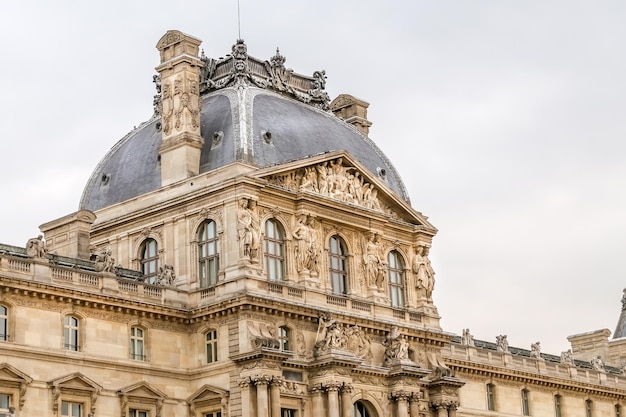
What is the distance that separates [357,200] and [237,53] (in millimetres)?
10880

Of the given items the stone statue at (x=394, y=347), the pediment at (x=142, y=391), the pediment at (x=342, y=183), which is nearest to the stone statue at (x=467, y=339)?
the pediment at (x=342, y=183)

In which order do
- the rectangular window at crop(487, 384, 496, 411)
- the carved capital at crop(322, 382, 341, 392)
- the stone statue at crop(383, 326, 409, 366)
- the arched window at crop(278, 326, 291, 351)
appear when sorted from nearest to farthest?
the carved capital at crop(322, 382, 341, 392)
the arched window at crop(278, 326, 291, 351)
the stone statue at crop(383, 326, 409, 366)
the rectangular window at crop(487, 384, 496, 411)

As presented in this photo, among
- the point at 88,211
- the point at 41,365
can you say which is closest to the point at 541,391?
the point at 88,211

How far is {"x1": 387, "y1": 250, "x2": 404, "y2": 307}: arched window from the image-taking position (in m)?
68.9

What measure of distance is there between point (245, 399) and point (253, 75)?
792 inches

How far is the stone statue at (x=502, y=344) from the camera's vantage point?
3221 inches

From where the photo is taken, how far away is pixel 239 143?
64.4 metres

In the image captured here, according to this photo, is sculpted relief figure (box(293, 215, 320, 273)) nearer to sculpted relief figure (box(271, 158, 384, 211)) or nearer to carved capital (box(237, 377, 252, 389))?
sculpted relief figure (box(271, 158, 384, 211))

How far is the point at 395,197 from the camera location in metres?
68.9

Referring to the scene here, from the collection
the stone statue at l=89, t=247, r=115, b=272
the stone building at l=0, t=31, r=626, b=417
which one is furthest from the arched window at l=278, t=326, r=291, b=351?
the stone statue at l=89, t=247, r=115, b=272

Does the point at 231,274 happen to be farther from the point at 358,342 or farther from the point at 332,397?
Result: the point at 358,342

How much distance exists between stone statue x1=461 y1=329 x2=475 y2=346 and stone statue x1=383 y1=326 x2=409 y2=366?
13.4 metres

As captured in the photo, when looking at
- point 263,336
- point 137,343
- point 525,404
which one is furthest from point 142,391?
point 525,404

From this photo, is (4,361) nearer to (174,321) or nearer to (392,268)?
(174,321)
